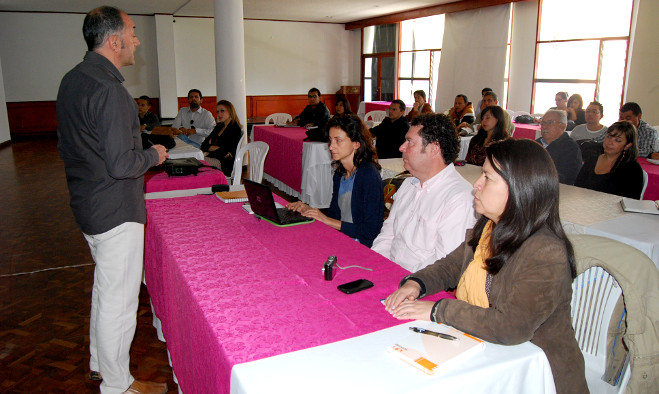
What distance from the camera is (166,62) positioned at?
13148 mm

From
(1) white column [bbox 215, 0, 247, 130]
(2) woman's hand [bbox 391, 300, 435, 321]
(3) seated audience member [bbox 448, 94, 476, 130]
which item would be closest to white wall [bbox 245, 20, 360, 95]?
(1) white column [bbox 215, 0, 247, 130]

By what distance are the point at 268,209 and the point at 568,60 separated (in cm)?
866

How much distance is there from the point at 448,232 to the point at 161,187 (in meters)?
2.18

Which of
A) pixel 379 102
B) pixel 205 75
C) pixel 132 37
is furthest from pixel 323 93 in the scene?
pixel 132 37

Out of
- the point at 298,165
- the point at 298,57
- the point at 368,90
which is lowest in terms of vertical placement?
the point at 298,165

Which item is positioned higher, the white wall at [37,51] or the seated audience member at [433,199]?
the white wall at [37,51]

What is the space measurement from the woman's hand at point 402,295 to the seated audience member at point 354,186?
3.20 feet

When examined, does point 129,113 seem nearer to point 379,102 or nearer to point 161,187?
point 161,187

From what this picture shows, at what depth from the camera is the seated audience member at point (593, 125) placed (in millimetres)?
5566

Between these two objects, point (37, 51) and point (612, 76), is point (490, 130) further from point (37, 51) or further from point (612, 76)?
point (37, 51)

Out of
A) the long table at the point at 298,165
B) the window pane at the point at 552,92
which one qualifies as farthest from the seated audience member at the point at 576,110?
the long table at the point at 298,165

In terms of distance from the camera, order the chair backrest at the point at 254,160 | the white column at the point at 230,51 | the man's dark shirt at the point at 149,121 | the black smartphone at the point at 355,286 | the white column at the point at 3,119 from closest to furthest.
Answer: the black smartphone at the point at 355,286
the chair backrest at the point at 254,160
the man's dark shirt at the point at 149,121
the white column at the point at 230,51
the white column at the point at 3,119

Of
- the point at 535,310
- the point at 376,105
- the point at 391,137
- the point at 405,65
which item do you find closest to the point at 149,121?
the point at 391,137

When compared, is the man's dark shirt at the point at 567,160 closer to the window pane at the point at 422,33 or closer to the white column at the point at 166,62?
the window pane at the point at 422,33
